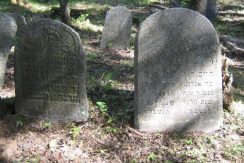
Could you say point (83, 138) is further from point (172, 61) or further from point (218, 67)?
point (218, 67)

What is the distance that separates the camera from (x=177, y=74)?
5.86m

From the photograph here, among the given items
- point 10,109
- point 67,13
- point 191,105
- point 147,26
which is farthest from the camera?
point 67,13

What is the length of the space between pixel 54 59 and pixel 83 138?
1163 millimetres

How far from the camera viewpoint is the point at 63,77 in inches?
234

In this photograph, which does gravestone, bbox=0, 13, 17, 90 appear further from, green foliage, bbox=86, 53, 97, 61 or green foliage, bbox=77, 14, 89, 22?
green foliage, bbox=77, 14, 89, 22

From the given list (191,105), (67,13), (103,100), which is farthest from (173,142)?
(67,13)

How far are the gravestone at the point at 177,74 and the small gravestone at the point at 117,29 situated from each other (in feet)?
17.2

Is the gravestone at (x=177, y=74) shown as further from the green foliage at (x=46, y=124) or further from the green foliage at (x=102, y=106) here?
the green foliage at (x=46, y=124)

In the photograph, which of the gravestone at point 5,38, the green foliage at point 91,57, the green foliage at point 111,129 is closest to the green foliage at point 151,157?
the green foliage at point 111,129

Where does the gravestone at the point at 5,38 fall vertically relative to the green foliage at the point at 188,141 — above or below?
above

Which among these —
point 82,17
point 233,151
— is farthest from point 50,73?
point 82,17

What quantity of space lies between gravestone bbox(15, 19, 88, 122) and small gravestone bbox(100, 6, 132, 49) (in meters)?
5.03

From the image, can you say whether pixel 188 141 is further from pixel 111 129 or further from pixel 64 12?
pixel 64 12

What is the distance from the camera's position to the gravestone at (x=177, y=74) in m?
5.65
